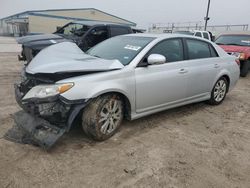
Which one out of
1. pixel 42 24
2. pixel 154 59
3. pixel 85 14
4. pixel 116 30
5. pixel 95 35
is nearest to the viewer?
pixel 154 59

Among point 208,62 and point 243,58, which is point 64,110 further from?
point 243,58

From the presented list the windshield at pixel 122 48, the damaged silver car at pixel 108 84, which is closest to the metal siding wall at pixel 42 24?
the windshield at pixel 122 48

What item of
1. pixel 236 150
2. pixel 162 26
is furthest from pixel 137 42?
pixel 162 26

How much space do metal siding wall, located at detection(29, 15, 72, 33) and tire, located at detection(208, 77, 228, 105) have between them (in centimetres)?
3785

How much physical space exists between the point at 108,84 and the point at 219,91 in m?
3.18

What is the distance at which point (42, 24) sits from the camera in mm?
39312

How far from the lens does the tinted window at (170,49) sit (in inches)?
160

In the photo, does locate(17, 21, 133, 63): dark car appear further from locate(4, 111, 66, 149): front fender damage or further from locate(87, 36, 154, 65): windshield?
locate(4, 111, 66, 149): front fender damage

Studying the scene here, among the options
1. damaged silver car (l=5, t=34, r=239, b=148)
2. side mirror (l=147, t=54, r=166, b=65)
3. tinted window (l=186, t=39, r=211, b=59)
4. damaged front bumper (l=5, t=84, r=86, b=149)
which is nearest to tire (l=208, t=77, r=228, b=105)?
damaged silver car (l=5, t=34, r=239, b=148)

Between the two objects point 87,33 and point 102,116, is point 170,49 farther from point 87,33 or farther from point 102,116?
point 87,33

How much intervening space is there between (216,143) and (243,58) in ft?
21.7

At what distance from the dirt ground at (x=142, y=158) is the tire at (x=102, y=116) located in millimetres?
145

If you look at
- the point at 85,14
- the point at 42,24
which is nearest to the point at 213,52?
the point at 42,24

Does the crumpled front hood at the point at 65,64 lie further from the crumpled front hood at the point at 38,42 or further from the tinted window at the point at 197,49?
the crumpled front hood at the point at 38,42
